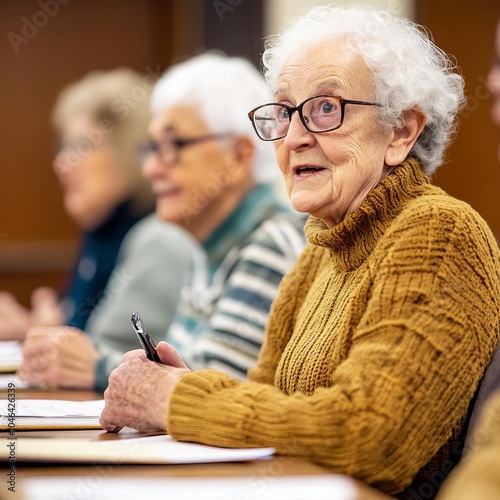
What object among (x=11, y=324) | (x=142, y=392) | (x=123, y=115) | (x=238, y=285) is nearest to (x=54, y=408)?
(x=142, y=392)

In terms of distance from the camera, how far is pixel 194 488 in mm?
970

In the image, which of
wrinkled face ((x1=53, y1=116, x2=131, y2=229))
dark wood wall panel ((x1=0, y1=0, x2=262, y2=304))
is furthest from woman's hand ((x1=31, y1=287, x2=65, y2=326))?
dark wood wall panel ((x1=0, y1=0, x2=262, y2=304))

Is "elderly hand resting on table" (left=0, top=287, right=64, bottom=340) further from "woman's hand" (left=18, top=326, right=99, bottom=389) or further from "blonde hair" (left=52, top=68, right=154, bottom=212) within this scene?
"woman's hand" (left=18, top=326, right=99, bottom=389)

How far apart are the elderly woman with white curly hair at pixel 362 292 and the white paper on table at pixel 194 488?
0.43 ft

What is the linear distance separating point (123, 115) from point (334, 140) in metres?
2.04

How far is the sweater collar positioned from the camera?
1.41 m

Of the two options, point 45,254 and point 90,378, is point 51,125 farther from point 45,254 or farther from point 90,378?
point 90,378

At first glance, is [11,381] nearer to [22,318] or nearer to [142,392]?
[142,392]

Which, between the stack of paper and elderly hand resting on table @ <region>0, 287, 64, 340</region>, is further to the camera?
elderly hand resting on table @ <region>0, 287, 64, 340</region>

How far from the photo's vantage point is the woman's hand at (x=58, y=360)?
6.78ft

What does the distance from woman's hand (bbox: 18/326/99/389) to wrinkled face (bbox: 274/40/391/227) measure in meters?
0.85

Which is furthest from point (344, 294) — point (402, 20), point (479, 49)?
point (479, 49)

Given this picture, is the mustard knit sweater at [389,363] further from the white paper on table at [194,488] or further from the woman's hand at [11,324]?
the woman's hand at [11,324]

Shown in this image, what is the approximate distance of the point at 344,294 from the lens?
1.46m
